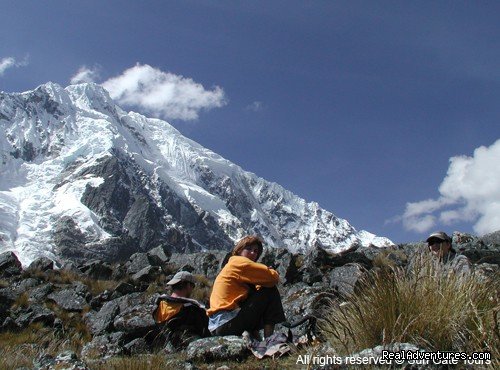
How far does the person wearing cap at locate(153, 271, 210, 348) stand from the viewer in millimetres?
7484

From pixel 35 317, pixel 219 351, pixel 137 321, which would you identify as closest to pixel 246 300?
pixel 219 351

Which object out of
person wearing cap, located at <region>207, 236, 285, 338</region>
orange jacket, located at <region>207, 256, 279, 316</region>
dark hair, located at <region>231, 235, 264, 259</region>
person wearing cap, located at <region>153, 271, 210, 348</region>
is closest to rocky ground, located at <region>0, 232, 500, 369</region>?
person wearing cap, located at <region>153, 271, 210, 348</region>

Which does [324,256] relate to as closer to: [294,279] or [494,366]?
[294,279]

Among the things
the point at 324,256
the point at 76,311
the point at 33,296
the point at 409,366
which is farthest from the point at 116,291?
the point at 409,366

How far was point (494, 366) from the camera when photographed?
3508 millimetres

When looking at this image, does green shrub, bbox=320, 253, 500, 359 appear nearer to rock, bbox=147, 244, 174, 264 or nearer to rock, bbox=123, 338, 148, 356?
rock, bbox=123, 338, 148, 356

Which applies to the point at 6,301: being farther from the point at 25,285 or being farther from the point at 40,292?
the point at 25,285

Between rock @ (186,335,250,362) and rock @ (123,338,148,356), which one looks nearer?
rock @ (186,335,250,362)

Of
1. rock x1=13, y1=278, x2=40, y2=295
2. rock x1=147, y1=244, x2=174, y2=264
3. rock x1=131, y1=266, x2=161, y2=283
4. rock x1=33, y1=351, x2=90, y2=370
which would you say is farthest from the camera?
rock x1=147, y1=244, x2=174, y2=264

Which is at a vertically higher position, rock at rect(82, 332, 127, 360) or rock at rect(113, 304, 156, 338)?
rock at rect(113, 304, 156, 338)

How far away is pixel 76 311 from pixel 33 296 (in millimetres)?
2147

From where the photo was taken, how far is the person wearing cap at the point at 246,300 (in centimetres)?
625

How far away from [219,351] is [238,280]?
1314 millimetres

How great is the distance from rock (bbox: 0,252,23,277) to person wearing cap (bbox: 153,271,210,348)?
12.4m
